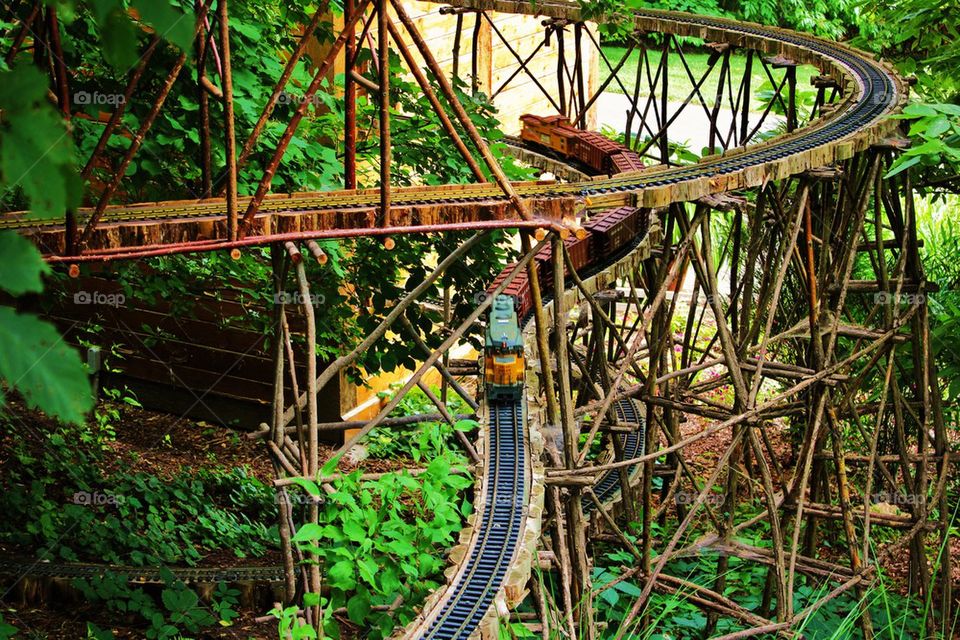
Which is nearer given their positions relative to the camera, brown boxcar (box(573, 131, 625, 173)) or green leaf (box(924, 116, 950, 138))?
green leaf (box(924, 116, 950, 138))

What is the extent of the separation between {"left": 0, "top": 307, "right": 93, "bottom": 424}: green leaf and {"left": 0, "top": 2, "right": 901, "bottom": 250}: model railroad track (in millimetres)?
5302

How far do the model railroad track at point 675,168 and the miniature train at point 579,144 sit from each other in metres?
1.49

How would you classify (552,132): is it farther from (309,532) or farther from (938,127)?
(309,532)

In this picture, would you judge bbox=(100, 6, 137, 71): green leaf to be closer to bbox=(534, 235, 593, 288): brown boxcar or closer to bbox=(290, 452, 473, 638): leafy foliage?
bbox=(290, 452, 473, 638): leafy foliage

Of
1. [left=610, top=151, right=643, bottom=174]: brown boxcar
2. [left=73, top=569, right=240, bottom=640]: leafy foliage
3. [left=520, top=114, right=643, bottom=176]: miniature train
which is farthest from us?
[left=520, top=114, right=643, bottom=176]: miniature train

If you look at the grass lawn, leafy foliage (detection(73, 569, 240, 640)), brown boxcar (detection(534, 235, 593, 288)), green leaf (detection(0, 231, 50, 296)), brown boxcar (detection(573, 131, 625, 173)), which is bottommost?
leafy foliage (detection(73, 569, 240, 640))

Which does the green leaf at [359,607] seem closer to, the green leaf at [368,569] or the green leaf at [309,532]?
the green leaf at [368,569]

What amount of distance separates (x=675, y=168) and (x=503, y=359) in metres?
3.49

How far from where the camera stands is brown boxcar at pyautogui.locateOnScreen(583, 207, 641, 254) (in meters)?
11.5

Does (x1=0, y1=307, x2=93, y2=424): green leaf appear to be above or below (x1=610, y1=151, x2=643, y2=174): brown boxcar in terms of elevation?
below

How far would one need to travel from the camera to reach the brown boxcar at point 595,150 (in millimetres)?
14468

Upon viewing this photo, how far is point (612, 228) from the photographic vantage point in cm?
1169

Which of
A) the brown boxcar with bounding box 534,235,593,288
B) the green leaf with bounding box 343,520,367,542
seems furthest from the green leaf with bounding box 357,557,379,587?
the brown boxcar with bounding box 534,235,593,288

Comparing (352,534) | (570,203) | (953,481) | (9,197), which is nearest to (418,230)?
(570,203)
